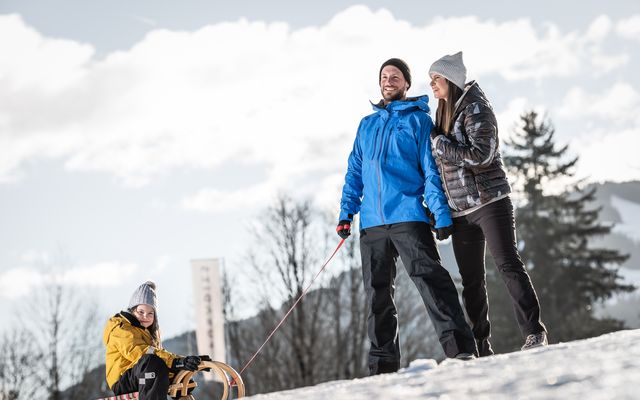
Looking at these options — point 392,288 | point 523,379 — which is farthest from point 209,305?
point 523,379

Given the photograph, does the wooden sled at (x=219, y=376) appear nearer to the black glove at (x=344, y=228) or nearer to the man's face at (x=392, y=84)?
the black glove at (x=344, y=228)

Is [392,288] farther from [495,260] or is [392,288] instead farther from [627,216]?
[627,216]

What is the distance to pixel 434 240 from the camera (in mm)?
3701

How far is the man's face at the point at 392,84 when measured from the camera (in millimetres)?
3906

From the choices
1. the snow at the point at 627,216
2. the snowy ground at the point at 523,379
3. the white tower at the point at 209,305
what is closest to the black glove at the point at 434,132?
the snowy ground at the point at 523,379

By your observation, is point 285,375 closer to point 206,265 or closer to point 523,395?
point 206,265

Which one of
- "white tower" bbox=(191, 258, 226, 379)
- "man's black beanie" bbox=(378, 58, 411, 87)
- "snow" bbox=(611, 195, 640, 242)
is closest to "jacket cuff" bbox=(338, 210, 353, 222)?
"man's black beanie" bbox=(378, 58, 411, 87)

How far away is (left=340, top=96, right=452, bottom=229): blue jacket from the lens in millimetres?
3668

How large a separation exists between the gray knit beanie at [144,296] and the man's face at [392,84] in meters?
1.71

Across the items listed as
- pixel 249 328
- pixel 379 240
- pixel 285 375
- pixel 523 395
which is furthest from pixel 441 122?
pixel 249 328

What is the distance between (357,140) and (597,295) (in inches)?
970

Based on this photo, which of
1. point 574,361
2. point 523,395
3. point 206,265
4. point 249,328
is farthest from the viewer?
point 249,328

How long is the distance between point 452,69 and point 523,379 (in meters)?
2.31

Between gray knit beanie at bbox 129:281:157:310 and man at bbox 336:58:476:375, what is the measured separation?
1155 mm
